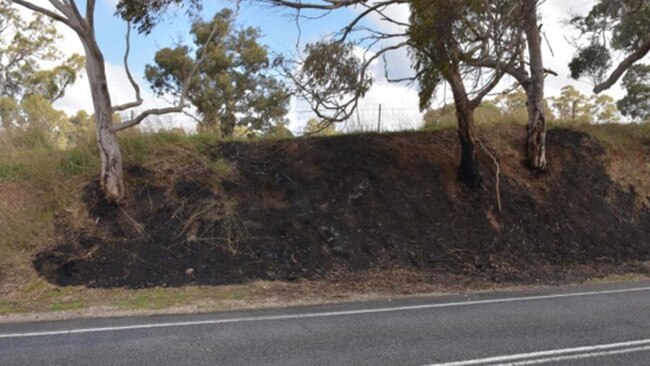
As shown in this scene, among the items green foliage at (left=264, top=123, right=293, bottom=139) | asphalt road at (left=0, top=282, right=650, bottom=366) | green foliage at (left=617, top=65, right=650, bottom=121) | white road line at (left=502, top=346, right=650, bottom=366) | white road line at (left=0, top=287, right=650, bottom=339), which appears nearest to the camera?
white road line at (left=502, top=346, right=650, bottom=366)

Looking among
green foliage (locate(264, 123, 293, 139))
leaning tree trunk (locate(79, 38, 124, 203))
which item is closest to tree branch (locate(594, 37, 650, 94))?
green foliage (locate(264, 123, 293, 139))

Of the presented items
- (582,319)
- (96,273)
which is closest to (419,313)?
(582,319)

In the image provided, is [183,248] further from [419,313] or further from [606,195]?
[606,195]

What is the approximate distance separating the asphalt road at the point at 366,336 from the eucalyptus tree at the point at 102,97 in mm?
5247

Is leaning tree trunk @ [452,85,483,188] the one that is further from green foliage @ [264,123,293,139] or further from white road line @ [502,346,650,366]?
white road line @ [502,346,650,366]

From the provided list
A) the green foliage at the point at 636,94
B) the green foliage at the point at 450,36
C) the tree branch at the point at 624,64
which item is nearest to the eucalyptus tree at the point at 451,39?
the green foliage at the point at 450,36

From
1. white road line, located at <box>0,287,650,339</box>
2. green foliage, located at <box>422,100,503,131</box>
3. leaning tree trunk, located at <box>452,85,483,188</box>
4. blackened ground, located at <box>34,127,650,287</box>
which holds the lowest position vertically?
white road line, located at <box>0,287,650,339</box>

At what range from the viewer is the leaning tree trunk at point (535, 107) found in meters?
14.4

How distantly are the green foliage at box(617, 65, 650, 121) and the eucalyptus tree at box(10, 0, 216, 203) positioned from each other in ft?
101

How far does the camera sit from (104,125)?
40.4 ft

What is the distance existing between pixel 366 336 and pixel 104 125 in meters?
8.29

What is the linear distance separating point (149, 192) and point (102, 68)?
293 centimetres

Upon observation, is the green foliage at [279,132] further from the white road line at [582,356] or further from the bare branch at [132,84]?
the white road line at [582,356]

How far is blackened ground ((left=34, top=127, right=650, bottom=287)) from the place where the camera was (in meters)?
11.4
